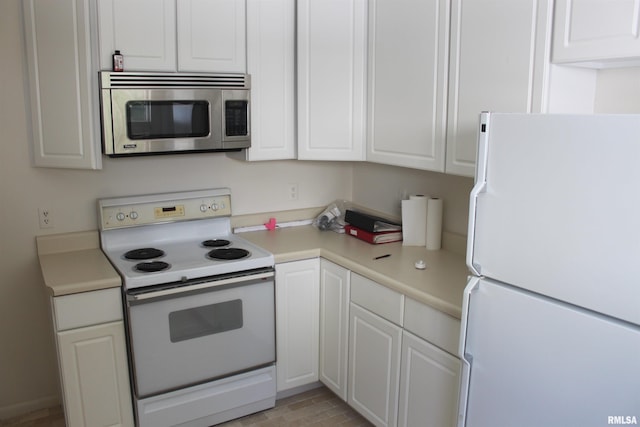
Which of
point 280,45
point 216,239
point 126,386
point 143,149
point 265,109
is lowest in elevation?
point 126,386

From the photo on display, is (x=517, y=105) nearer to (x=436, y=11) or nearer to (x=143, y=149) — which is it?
(x=436, y=11)

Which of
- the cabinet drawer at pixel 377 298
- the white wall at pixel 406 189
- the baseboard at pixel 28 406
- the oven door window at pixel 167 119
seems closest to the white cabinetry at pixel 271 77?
the oven door window at pixel 167 119

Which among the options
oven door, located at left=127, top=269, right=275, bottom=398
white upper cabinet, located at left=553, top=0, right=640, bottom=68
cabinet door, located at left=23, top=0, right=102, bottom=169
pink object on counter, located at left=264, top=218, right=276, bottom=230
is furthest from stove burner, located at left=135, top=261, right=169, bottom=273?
white upper cabinet, located at left=553, top=0, right=640, bottom=68

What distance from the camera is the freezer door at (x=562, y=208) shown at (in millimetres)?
1416

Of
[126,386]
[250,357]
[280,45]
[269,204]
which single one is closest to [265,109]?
[280,45]

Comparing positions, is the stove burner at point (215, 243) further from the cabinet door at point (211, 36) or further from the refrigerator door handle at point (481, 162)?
the refrigerator door handle at point (481, 162)

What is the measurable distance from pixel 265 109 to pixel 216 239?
782 mm

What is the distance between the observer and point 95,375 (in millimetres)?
2469

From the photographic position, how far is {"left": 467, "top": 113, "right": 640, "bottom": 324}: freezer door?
1.42 metres

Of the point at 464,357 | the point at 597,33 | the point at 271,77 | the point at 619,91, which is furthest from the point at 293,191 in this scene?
the point at 597,33

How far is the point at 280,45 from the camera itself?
9.64 ft

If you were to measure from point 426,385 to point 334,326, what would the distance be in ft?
2.41

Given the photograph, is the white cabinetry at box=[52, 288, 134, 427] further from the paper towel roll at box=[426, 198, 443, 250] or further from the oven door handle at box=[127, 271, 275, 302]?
the paper towel roll at box=[426, 198, 443, 250]

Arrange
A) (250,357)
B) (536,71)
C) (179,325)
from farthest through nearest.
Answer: (250,357) → (179,325) → (536,71)
